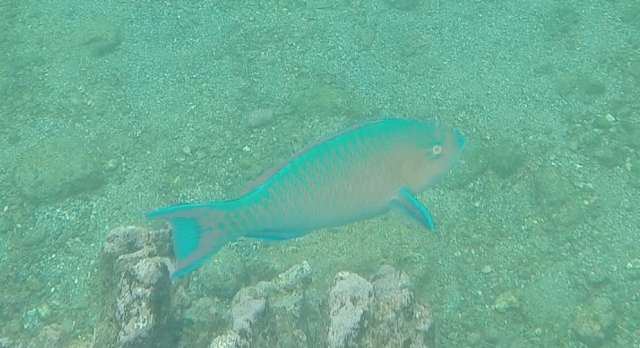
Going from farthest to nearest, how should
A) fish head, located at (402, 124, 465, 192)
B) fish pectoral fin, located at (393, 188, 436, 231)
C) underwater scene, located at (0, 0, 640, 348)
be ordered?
underwater scene, located at (0, 0, 640, 348)
fish head, located at (402, 124, 465, 192)
fish pectoral fin, located at (393, 188, 436, 231)

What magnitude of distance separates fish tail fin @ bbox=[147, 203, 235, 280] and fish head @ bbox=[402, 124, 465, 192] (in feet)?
3.10

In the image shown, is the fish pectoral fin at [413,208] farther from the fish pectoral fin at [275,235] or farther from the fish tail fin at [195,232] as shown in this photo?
the fish tail fin at [195,232]

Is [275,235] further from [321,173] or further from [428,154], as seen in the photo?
[428,154]

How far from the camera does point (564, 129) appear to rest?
17.9 feet

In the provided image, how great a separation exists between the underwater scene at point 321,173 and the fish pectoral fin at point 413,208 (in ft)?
0.04

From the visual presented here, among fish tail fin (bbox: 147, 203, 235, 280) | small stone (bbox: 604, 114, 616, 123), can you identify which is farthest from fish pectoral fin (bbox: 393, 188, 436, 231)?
small stone (bbox: 604, 114, 616, 123)

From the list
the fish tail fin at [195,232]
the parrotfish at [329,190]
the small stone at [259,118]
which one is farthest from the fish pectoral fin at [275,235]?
the small stone at [259,118]

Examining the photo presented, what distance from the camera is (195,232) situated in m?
2.21

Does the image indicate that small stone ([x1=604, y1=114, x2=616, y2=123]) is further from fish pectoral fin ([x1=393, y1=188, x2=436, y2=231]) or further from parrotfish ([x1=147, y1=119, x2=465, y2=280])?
fish pectoral fin ([x1=393, y1=188, x2=436, y2=231])

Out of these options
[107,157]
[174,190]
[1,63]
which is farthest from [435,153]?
[1,63]

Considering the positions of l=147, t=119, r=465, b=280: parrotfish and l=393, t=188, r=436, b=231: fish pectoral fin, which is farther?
l=393, t=188, r=436, b=231: fish pectoral fin

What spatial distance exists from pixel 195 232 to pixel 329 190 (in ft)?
2.12

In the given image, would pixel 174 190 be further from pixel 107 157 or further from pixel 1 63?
pixel 1 63

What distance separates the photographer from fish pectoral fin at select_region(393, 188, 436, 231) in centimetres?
235
